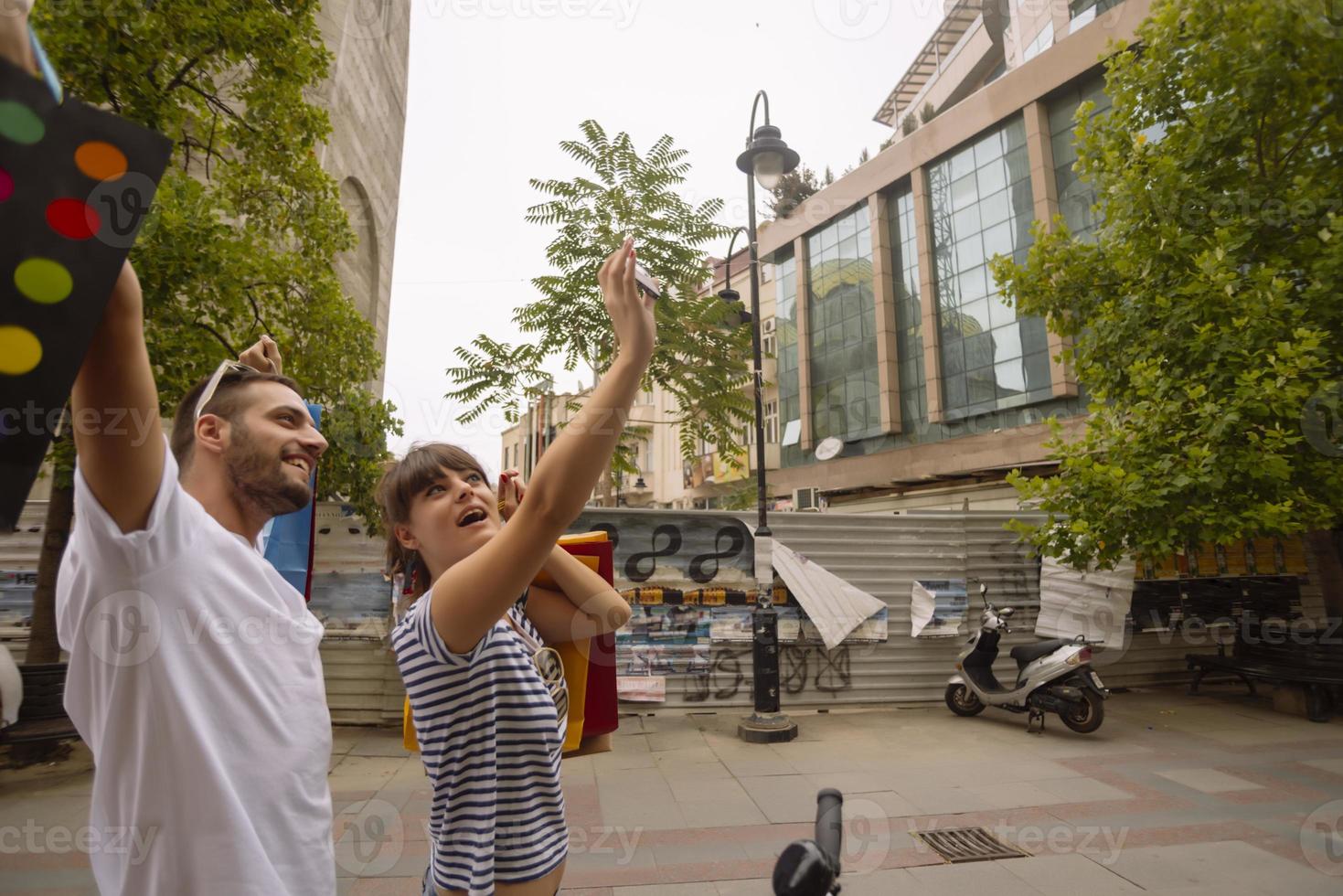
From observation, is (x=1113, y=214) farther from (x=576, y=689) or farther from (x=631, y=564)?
(x=576, y=689)

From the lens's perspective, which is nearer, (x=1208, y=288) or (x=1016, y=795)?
(x=1016, y=795)

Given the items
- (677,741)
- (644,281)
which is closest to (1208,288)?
(677,741)

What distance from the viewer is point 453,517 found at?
1836mm

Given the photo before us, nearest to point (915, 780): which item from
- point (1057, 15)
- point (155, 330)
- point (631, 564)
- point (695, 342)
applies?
point (631, 564)

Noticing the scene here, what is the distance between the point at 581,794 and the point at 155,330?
208 inches

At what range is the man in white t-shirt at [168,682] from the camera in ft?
3.80

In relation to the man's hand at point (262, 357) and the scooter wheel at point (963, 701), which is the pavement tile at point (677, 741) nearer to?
the scooter wheel at point (963, 701)

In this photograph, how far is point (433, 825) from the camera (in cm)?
186

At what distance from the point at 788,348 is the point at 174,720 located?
3592 cm

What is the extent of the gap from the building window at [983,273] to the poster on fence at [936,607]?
1686 centimetres

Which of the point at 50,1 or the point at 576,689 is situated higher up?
the point at 50,1

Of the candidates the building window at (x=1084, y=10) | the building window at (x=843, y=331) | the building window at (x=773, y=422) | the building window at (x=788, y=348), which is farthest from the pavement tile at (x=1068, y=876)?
the building window at (x=773, y=422)

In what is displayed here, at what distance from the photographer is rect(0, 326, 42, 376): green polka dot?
774 millimetres

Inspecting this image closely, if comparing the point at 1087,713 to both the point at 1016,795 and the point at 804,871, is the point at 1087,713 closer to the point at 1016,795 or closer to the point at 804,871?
the point at 1016,795
